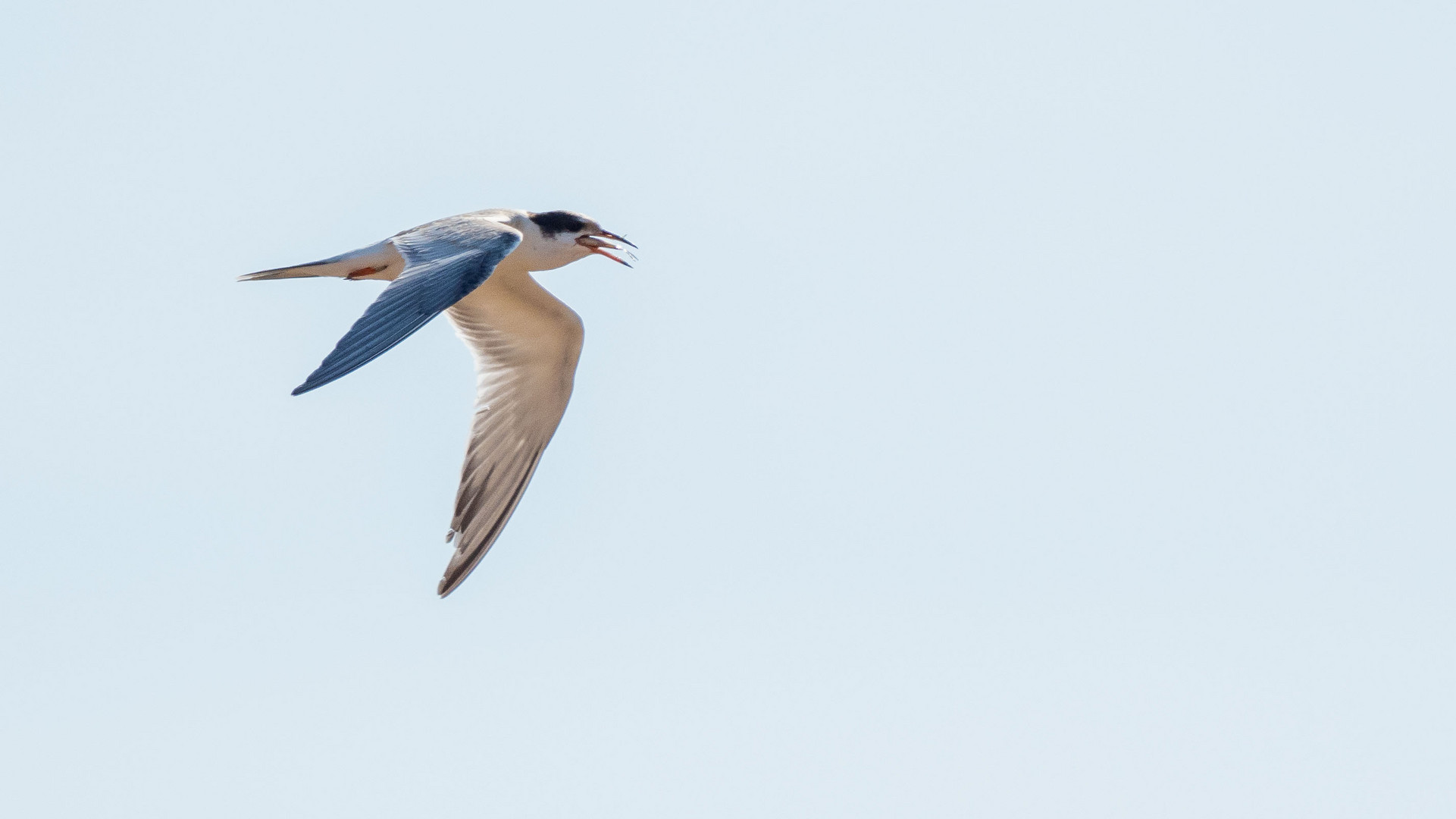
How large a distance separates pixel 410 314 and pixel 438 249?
1.58 meters

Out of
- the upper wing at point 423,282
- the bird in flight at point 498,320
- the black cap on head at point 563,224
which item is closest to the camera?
the upper wing at point 423,282

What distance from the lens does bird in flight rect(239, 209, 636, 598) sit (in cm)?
1290

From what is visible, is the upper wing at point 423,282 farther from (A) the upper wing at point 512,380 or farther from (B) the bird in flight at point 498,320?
(A) the upper wing at point 512,380

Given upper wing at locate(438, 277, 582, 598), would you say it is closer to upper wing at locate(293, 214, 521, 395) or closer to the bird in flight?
the bird in flight

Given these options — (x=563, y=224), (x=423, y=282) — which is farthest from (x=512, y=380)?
(x=423, y=282)

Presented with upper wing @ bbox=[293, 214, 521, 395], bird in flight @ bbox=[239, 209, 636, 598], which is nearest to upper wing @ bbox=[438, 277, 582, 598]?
bird in flight @ bbox=[239, 209, 636, 598]

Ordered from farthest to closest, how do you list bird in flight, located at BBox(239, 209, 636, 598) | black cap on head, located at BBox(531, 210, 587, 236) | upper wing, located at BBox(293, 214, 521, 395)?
black cap on head, located at BBox(531, 210, 587, 236) → bird in flight, located at BBox(239, 209, 636, 598) → upper wing, located at BBox(293, 214, 521, 395)

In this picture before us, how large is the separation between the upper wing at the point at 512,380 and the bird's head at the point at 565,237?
629mm

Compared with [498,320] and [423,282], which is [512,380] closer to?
[498,320]

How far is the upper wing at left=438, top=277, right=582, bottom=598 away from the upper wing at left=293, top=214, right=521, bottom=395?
4.11 ft

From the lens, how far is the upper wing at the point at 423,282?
34.7ft

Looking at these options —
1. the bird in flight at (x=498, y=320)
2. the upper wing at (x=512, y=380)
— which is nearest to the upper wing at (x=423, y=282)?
A: the bird in flight at (x=498, y=320)

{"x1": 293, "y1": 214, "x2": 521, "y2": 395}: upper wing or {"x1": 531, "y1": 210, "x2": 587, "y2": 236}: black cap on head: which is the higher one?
{"x1": 531, "y1": 210, "x2": 587, "y2": 236}: black cap on head

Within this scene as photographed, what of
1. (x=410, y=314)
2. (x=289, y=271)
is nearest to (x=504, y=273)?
(x=289, y=271)
